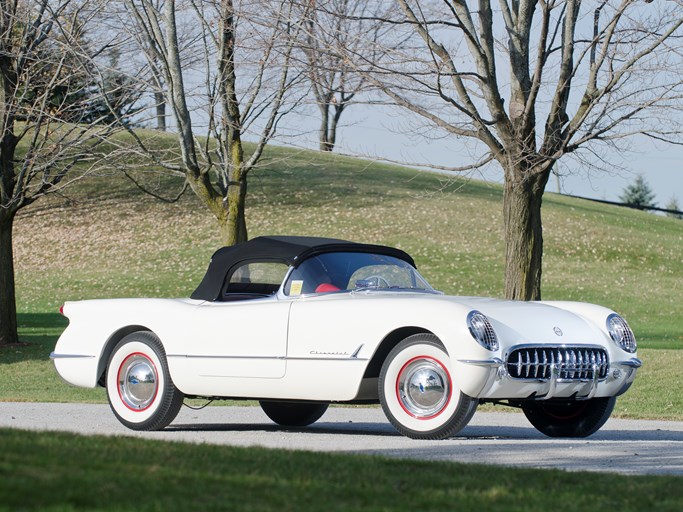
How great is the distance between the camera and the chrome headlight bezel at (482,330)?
7895 mm

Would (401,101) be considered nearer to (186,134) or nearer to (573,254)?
(186,134)

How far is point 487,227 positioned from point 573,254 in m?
3.86

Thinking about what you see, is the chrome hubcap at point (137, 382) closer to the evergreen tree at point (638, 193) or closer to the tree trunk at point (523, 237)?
the tree trunk at point (523, 237)

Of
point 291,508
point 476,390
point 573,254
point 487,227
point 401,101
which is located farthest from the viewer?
point 487,227

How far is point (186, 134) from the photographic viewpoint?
56.6 feet

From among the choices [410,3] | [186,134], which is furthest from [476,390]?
[186,134]

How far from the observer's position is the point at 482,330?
26.1ft

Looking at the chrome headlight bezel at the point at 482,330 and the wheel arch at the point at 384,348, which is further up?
the chrome headlight bezel at the point at 482,330

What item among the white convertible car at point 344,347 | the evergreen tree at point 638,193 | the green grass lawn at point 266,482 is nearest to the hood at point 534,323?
the white convertible car at point 344,347

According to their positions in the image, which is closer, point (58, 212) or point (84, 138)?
point (84, 138)

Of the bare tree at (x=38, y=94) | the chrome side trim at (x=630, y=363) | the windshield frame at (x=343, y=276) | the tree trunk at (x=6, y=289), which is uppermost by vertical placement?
the bare tree at (x=38, y=94)

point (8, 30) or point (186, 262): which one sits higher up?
point (8, 30)

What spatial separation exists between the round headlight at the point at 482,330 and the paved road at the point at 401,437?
77 centimetres

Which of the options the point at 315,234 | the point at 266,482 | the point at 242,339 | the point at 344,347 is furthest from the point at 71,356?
the point at 315,234
